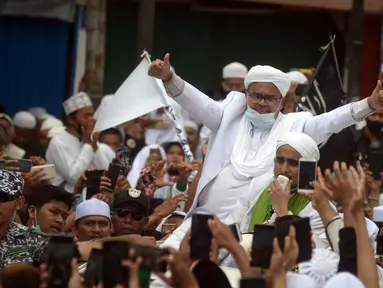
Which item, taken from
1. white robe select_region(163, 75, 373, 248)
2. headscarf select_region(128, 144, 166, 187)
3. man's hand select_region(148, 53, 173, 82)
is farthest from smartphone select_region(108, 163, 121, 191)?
man's hand select_region(148, 53, 173, 82)

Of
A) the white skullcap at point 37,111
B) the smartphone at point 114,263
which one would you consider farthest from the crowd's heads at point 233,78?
the smartphone at point 114,263

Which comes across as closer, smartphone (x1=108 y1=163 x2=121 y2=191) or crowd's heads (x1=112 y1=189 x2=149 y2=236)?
crowd's heads (x1=112 y1=189 x2=149 y2=236)

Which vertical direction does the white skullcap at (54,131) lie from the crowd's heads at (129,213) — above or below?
above

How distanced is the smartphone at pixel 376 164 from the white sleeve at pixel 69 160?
2611 mm

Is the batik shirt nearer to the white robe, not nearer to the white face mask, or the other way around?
the white robe

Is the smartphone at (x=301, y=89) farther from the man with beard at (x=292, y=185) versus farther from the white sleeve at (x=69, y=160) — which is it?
the man with beard at (x=292, y=185)

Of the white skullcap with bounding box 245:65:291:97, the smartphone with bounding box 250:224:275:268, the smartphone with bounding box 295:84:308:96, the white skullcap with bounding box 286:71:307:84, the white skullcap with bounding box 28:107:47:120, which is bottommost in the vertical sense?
the smartphone with bounding box 250:224:275:268

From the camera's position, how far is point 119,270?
6.16 metres

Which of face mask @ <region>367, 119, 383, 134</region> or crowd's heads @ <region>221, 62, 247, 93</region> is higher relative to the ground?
crowd's heads @ <region>221, 62, 247, 93</region>

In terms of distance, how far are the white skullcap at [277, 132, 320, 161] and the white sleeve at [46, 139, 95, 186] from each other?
4260 mm

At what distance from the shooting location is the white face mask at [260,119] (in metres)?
8.77

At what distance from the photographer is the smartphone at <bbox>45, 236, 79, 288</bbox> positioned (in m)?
6.28

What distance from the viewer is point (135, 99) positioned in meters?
11.6

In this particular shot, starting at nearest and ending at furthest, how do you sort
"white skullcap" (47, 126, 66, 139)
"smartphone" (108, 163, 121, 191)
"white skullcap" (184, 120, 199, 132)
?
"smartphone" (108, 163, 121, 191) < "white skullcap" (47, 126, 66, 139) < "white skullcap" (184, 120, 199, 132)
